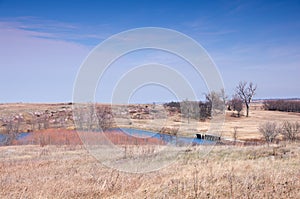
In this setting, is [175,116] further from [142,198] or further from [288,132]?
[288,132]

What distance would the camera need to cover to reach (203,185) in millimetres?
7246

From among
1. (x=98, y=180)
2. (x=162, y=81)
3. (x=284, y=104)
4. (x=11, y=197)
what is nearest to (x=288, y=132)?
(x=162, y=81)

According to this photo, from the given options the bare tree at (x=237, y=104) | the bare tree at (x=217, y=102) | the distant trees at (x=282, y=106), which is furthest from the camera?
the distant trees at (x=282, y=106)

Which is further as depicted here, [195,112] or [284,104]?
[284,104]

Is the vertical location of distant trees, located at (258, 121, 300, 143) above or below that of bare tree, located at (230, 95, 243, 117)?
below

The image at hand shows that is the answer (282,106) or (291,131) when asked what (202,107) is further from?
→ (282,106)

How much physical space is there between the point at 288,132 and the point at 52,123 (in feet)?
121

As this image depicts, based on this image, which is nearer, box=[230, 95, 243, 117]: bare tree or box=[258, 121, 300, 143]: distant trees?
box=[258, 121, 300, 143]: distant trees

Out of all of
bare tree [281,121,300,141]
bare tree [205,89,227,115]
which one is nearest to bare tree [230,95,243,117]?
bare tree [281,121,300,141]

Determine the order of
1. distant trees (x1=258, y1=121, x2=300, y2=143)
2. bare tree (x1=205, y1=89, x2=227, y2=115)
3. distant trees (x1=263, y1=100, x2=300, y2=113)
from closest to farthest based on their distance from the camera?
bare tree (x1=205, y1=89, x2=227, y2=115) → distant trees (x1=258, y1=121, x2=300, y2=143) → distant trees (x1=263, y1=100, x2=300, y2=113)

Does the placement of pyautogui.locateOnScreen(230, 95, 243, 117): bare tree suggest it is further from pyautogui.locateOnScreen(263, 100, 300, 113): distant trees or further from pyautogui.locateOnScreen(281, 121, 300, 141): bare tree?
pyautogui.locateOnScreen(281, 121, 300, 141): bare tree

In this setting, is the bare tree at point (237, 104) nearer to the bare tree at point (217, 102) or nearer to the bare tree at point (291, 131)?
the bare tree at point (291, 131)

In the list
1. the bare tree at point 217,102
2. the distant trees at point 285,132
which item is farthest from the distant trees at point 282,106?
the bare tree at point 217,102

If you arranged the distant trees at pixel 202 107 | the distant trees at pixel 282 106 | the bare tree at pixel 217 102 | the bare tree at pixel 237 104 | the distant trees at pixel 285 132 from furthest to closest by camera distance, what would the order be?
1. the distant trees at pixel 282 106
2. the bare tree at pixel 237 104
3. the distant trees at pixel 285 132
4. the distant trees at pixel 202 107
5. the bare tree at pixel 217 102
